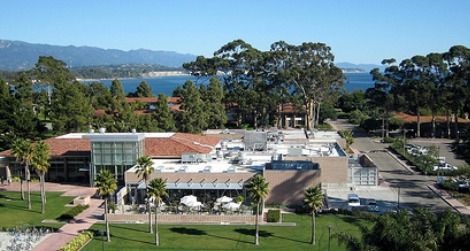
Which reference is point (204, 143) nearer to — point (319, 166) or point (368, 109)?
point (319, 166)

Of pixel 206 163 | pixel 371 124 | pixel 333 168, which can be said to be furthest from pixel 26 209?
pixel 371 124

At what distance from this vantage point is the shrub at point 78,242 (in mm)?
37156

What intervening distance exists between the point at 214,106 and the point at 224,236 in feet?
164

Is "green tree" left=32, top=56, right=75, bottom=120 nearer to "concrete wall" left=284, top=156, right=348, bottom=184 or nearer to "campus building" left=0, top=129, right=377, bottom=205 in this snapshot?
"campus building" left=0, top=129, right=377, bottom=205

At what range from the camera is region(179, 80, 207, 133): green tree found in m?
81.1

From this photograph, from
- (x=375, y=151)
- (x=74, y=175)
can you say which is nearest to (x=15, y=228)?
(x=74, y=175)

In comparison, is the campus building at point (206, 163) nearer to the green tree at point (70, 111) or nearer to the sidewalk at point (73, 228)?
the sidewalk at point (73, 228)

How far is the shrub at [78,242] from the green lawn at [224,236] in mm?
490

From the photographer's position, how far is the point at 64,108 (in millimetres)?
74812

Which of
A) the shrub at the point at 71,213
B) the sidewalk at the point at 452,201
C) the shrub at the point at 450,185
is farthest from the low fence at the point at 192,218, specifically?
the shrub at the point at 450,185

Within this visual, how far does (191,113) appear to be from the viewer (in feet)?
269

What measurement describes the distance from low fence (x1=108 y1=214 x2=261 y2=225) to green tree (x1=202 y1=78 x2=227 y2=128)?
42765 mm

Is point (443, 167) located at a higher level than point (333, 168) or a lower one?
lower

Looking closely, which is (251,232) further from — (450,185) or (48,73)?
(48,73)
